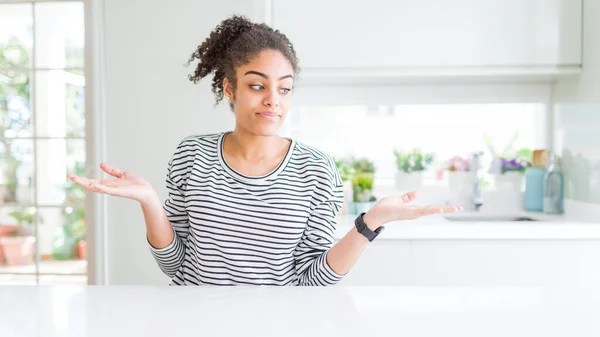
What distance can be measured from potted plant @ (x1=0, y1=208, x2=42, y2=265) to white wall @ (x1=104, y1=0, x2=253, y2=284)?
2.51ft

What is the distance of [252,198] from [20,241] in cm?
247

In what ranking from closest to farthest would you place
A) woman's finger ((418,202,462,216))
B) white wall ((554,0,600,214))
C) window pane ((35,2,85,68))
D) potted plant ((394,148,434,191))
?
woman's finger ((418,202,462,216)) → white wall ((554,0,600,214)) → potted plant ((394,148,434,191)) → window pane ((35,2,85,68))

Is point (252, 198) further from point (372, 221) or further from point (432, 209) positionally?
point (432, 209)

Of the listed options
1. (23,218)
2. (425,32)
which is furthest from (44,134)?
(425,32)

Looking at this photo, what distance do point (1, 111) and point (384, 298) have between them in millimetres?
2921

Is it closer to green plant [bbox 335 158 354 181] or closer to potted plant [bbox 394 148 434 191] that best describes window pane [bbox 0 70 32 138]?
green plant [bbox 335 158 354 181]

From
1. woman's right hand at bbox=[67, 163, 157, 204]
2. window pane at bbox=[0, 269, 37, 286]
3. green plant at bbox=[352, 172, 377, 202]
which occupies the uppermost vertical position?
woman's right hand at bbox=[67, 163, 157, 204]

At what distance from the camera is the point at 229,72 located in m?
1.44

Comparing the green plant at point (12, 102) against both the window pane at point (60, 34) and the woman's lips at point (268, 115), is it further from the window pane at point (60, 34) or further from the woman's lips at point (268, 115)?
the woman's lips at point (268, 115)

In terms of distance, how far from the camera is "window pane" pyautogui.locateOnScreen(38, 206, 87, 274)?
10.5ft

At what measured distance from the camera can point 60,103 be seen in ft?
10.5

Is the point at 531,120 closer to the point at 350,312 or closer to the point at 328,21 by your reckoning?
the point at 328,21

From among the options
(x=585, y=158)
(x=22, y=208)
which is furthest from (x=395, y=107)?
(x=22, y=208)

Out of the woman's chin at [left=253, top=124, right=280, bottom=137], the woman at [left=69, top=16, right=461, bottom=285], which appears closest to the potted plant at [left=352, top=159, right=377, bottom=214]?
the woman at [left=69, top=16, right=461, bottom=285]
